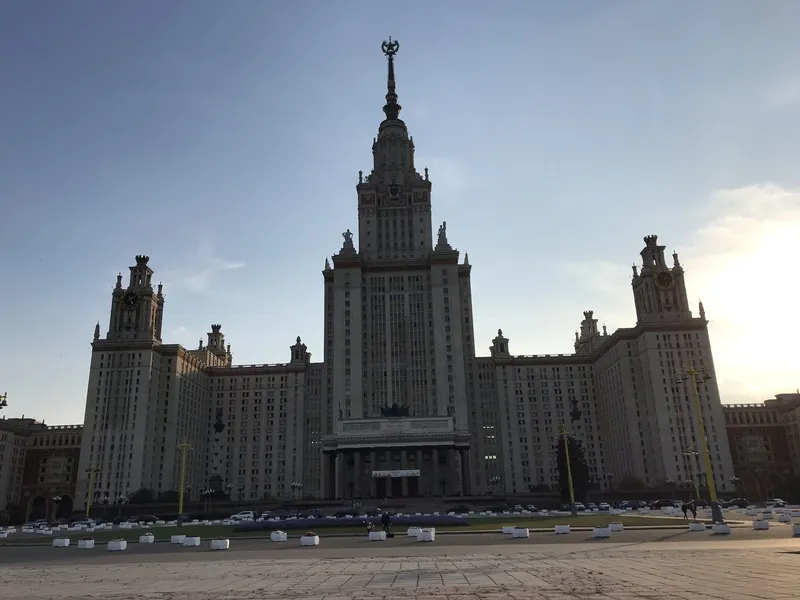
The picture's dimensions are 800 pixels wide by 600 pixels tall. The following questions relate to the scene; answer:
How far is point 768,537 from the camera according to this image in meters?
41.1

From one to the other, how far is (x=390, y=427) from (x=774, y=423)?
94.0 m

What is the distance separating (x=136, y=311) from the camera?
481 feet

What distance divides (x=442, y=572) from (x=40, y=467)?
537 ft

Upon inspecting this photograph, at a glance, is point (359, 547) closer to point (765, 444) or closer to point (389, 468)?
point (389, 468)

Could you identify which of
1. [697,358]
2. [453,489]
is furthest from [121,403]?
[697,358]

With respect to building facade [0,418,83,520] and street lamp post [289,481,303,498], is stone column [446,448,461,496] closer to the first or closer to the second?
street lamp post [289,481,303,498]

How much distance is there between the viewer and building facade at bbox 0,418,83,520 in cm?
15162

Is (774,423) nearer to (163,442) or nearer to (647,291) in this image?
(647,291)

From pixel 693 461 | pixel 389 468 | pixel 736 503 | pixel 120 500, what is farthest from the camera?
pixel 389 468

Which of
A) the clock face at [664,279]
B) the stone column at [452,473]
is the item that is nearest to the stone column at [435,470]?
the stone column at [452,473]

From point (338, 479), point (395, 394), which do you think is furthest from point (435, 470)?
point (395, 394)

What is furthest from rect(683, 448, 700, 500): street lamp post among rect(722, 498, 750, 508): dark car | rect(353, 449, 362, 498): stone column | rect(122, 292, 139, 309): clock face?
rect(122, 292, 139, 309): clock face

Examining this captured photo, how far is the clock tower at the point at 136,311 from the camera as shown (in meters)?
144

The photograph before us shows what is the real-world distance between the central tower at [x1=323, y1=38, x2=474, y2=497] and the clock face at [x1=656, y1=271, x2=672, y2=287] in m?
43.9
